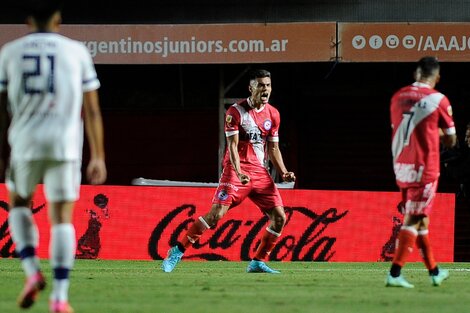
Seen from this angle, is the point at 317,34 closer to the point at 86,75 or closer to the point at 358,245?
the point at 358,245

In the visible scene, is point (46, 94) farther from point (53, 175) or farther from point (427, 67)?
point (427, 67)

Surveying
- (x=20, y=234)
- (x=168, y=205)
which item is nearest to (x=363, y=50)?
(x=168, y=205)

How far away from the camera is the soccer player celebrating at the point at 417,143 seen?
35.4 feet

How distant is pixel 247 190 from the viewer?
13.8m

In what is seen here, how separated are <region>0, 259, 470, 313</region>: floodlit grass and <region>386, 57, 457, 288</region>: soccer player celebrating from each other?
51cm

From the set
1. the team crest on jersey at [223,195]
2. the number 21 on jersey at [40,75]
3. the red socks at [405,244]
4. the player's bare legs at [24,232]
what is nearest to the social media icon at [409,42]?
the team crest on jersey at [223,195]

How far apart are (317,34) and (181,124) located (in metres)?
4.21

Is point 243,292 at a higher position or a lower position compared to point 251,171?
lower

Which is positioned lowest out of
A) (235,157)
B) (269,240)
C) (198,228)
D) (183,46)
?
(269,240)

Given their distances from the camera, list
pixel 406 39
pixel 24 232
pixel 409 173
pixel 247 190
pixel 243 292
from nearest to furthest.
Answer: pixel 24 232
pixel 243 292
pixel 409 173
pixel 247 190
pixel 406 39

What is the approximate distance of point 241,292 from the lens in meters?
10.3

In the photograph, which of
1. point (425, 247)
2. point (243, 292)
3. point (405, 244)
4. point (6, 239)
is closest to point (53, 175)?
point (243, 292)

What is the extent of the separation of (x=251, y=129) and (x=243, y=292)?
376cm

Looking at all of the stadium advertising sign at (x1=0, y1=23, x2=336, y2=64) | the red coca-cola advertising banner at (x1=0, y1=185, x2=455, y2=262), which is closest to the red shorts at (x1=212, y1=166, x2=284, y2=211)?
the red coca-cola advertising banner at (x1=0, y1=185, x2=455, y2=262)
